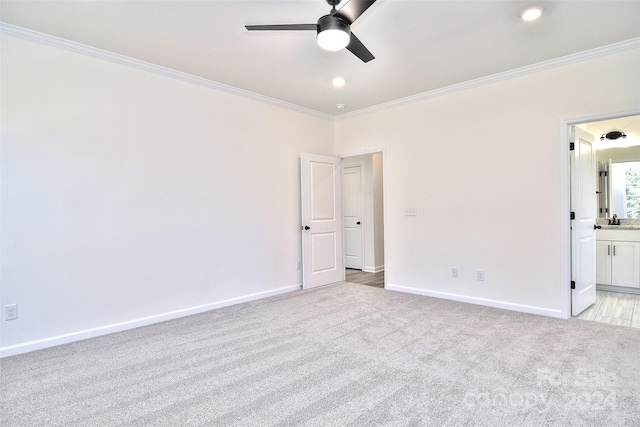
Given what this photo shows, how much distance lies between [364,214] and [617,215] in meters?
3.89

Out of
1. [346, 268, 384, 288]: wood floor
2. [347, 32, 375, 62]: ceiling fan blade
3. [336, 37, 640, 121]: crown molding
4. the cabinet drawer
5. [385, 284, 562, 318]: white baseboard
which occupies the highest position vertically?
[336, 37, 640, 121]: crown molding

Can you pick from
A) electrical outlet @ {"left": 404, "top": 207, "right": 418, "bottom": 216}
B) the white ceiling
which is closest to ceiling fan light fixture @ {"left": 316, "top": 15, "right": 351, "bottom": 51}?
the white ceiling

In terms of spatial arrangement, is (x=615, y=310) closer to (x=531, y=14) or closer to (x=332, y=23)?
(x=531, y=14)

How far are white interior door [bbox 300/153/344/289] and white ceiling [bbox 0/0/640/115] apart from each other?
144 cm

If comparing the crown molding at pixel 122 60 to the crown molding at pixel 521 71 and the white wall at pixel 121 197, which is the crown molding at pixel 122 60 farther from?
the crown molding at pixel 521 71

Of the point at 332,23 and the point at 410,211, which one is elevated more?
the point at 332,23

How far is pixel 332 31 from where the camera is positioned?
80.9 inches

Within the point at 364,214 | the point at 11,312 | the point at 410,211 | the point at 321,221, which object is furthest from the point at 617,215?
the point at 11,312

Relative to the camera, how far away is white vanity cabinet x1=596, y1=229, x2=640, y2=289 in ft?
14.2

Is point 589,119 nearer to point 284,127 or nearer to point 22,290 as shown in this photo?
point 284,127

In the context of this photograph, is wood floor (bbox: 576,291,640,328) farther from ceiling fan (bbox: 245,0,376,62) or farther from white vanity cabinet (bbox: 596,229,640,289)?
ceiling fan (bbox: 245,0,376,62)

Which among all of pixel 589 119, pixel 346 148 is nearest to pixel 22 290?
pixel 346 148

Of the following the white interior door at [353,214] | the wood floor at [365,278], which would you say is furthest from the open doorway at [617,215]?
the white interior door at [353,214]

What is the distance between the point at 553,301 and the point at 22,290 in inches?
198
